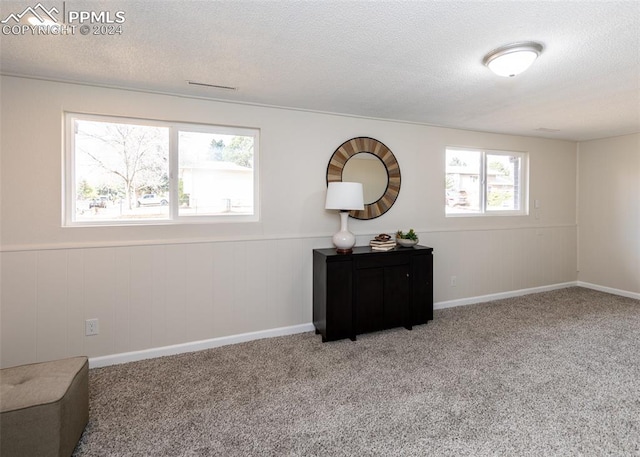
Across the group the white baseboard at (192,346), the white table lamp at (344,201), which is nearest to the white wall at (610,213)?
the white table lamp at (344,201)

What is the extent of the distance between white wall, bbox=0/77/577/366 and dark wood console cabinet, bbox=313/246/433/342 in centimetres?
36

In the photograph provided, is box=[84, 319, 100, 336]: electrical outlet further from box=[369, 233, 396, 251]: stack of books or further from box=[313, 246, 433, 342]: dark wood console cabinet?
box=[369, 233, 396, 251]: stack of books

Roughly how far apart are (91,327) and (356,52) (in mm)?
2937

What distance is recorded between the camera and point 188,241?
3.02 meters

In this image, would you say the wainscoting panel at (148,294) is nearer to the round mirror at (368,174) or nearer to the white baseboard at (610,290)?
the round mirror at (368,174)

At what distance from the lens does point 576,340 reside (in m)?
3.17

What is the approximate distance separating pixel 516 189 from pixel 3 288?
5.84 m

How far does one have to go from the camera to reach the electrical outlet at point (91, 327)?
2703 mm

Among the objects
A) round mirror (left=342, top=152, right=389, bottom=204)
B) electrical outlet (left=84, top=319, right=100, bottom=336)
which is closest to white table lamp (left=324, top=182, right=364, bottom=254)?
round mirror (left=342, top=152, right=389, bottom=204)

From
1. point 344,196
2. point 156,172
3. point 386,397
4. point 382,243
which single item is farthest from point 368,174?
point 386,397

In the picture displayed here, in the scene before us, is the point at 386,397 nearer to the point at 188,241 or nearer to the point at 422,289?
the point at 422,289

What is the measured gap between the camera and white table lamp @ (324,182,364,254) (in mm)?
3209

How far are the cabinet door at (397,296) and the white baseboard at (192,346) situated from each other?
825mm

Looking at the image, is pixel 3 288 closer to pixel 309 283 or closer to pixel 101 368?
pixel 101 368
